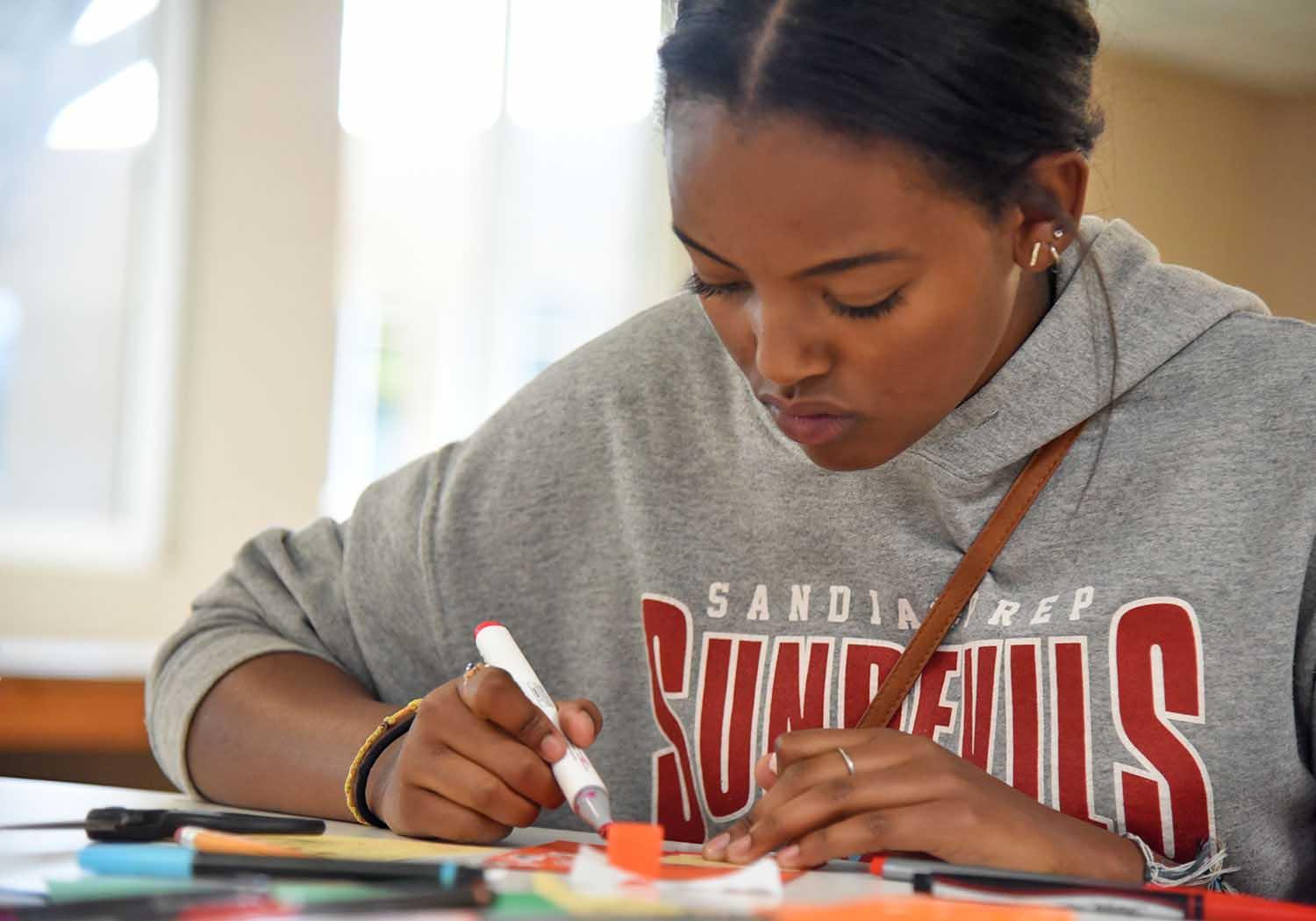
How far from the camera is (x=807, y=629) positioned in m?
0.91

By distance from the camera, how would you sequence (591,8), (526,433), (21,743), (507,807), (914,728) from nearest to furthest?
(507,807) → (914,728) → (526,433) → (21,743) → (591,8)

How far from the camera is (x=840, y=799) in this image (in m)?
0.64

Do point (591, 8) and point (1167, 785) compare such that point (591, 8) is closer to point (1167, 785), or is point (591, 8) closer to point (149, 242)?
point (149, 242)

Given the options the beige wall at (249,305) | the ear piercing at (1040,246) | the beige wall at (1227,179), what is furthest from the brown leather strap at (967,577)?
the beige wall at (1227,179)

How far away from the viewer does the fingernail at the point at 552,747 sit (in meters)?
0.72

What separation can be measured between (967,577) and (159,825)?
472mm

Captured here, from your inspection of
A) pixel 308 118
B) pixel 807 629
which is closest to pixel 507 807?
pixel 807 629

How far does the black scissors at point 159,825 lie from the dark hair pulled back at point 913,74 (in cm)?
44

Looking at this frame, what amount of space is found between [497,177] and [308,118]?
1.09 meters

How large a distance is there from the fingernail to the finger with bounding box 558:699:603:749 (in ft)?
0.05

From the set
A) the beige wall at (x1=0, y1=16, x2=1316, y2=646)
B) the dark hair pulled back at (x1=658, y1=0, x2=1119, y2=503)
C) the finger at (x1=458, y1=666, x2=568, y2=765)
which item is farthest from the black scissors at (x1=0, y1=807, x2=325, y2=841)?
the beige wall at (x1=0, y1=16, x2=1316, y2=646)

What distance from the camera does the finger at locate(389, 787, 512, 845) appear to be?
0.73 metres

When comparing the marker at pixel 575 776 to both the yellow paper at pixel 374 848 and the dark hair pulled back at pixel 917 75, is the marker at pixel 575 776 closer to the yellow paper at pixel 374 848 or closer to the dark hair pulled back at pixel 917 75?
the yellow paper at pixel 374 848

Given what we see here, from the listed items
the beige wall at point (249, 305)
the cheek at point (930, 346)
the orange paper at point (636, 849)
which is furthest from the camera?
the beige wall at point (249, 305)
